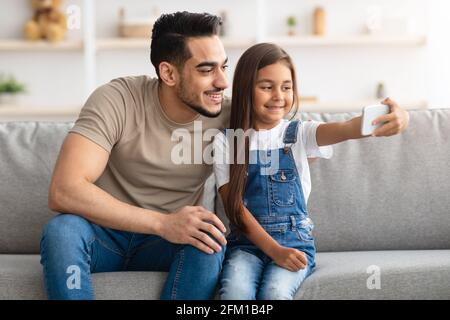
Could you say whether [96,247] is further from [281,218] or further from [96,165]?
[281,218]

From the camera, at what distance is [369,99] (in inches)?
205

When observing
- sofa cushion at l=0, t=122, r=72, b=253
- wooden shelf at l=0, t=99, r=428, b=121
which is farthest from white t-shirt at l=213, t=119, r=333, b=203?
wooden shelf at l=0, t=99, r=428, b=121

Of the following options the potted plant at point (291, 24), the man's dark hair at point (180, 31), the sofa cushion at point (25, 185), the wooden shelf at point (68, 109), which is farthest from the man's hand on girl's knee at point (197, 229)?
the potted plant at point (291, 24)

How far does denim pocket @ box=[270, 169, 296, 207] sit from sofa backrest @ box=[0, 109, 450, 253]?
0.29m

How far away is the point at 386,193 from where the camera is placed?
2.26m

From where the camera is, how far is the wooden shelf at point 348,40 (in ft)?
16.4

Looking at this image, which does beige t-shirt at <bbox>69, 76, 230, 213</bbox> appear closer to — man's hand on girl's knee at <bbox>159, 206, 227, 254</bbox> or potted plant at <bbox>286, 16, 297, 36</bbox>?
man's hand on girl's knee at <bbox>159, 206, 227, 254</bbox>

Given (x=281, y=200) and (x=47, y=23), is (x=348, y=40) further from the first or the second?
(x=281, y=200)

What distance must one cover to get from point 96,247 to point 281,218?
0.48 meters

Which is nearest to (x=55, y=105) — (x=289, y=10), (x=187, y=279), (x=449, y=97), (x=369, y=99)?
(x=289, y=10)

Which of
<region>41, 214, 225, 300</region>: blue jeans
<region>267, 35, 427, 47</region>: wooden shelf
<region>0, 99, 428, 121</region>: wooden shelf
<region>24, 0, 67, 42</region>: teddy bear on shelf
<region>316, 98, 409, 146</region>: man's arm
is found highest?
<region>24, 0, 67, 42</region>: teddy bear on shelf

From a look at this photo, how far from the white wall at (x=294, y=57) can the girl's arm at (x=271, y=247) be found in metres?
3.39

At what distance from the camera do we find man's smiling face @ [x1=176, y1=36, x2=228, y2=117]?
201cm

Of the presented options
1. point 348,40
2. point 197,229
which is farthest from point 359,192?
point 348,40
